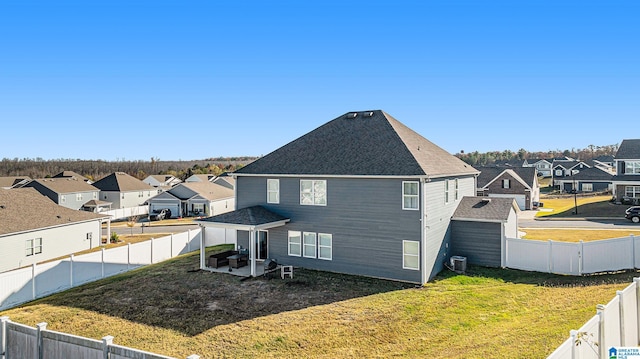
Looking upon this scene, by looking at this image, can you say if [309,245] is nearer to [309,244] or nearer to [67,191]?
[309,244]

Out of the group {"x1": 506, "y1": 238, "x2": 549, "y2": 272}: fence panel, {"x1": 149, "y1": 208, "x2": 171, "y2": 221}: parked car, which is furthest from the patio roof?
{"x1": 149, "y1": 208, "x2": 171, "y2": 221}: parked car

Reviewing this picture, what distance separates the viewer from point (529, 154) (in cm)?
14500

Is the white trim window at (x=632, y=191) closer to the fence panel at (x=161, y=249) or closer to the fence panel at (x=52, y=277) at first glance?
the fence panel at (x=161, y=249)

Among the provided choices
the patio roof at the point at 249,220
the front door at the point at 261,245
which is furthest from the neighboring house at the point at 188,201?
the patio roof at the point at 249,220

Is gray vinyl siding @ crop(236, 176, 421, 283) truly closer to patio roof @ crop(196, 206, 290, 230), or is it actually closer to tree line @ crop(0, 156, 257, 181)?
patio roof @ crop(196, 206, 290, 230)

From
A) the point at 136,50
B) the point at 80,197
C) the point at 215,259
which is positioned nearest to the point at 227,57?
the point at 136,50

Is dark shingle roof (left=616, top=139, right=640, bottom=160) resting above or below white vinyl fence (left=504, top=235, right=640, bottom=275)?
above

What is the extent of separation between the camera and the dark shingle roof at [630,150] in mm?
41322

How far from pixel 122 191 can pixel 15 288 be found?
149 ft

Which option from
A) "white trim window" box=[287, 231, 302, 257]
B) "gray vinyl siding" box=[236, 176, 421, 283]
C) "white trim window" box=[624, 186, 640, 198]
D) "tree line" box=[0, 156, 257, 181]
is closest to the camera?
"gray vinyl siding" box=[236, 176, 421, 283]

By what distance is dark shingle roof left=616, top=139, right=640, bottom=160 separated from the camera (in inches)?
1627

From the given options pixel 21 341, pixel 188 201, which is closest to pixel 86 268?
pixel 21 341

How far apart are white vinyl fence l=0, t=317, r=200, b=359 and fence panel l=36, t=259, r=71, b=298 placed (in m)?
8.86

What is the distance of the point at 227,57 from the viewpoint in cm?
2920
